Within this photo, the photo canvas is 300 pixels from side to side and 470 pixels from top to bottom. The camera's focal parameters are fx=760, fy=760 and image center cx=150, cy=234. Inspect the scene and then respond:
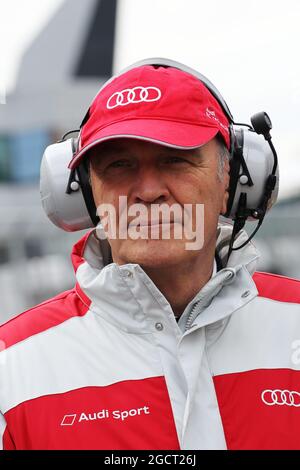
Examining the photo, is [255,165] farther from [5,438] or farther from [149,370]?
[5,438]

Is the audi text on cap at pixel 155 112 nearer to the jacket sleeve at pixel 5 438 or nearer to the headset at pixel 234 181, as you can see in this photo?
the headset at pixel 234 181

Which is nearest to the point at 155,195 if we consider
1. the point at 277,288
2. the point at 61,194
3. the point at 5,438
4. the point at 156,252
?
the point at 156,252

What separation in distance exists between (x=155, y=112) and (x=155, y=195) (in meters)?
0.22

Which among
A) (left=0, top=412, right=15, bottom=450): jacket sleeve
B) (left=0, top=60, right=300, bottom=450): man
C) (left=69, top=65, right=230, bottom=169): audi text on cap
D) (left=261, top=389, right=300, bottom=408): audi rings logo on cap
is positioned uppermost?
(left=69, top=65, right=230, bottom=169): audi text on cap

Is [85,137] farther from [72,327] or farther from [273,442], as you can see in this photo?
[273,442]

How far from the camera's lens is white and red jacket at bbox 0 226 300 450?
182 cm

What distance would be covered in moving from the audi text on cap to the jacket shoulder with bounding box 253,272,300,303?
47 cm

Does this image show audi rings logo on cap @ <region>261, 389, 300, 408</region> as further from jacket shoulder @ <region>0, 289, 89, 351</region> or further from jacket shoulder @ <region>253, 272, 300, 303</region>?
jacket shoulder @ <region>0, 289, 89, 351</region>

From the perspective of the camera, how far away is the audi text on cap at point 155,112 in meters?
1.84

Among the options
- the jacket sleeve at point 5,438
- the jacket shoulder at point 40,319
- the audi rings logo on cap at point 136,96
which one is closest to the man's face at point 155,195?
the audi rings logo on cap at point 136,96

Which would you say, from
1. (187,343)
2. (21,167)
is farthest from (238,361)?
(21,167)

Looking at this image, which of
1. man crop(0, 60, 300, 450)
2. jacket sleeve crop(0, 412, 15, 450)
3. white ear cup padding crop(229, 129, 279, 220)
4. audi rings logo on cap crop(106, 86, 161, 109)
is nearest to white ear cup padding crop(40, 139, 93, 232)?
man crop(0, 60, 300, 450)

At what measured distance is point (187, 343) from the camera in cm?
190
